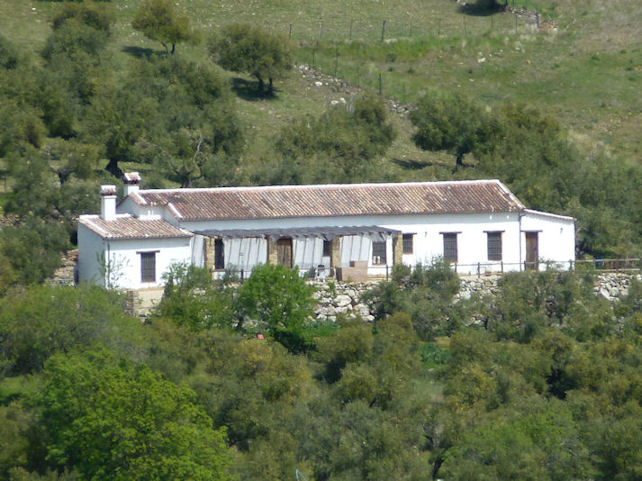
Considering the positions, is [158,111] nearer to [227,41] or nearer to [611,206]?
[227,41]

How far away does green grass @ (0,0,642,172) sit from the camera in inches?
2980

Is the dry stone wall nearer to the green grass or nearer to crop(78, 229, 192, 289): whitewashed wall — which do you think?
crop(78, 229, 192, 289): whitewashed wall

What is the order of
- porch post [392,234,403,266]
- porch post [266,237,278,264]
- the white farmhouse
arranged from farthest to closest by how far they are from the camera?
porch post [392,234,403,266] → porch post [266,237,278,264] → the white farmhouse

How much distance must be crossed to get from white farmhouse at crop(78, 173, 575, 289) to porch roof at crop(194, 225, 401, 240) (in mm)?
36

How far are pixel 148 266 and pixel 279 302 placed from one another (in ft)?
16.1

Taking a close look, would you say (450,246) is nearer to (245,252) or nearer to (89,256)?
(245,252)

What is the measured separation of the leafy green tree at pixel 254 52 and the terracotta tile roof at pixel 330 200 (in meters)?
22.3

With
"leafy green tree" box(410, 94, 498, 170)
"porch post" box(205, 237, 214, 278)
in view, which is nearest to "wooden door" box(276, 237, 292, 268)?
"porch post" box(205, 237, 214, 278)

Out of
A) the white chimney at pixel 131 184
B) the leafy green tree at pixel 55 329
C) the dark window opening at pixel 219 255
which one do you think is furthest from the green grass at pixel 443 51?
the leafy green tree at pixel 55 329

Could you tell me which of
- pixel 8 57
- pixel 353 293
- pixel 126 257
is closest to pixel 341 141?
pixel 353 293

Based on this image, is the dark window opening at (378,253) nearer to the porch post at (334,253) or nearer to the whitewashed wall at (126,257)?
the porch post at (334,253)

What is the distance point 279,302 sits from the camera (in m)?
46.1

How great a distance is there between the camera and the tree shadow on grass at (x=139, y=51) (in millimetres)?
76000

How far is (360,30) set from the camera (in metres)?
86.3
